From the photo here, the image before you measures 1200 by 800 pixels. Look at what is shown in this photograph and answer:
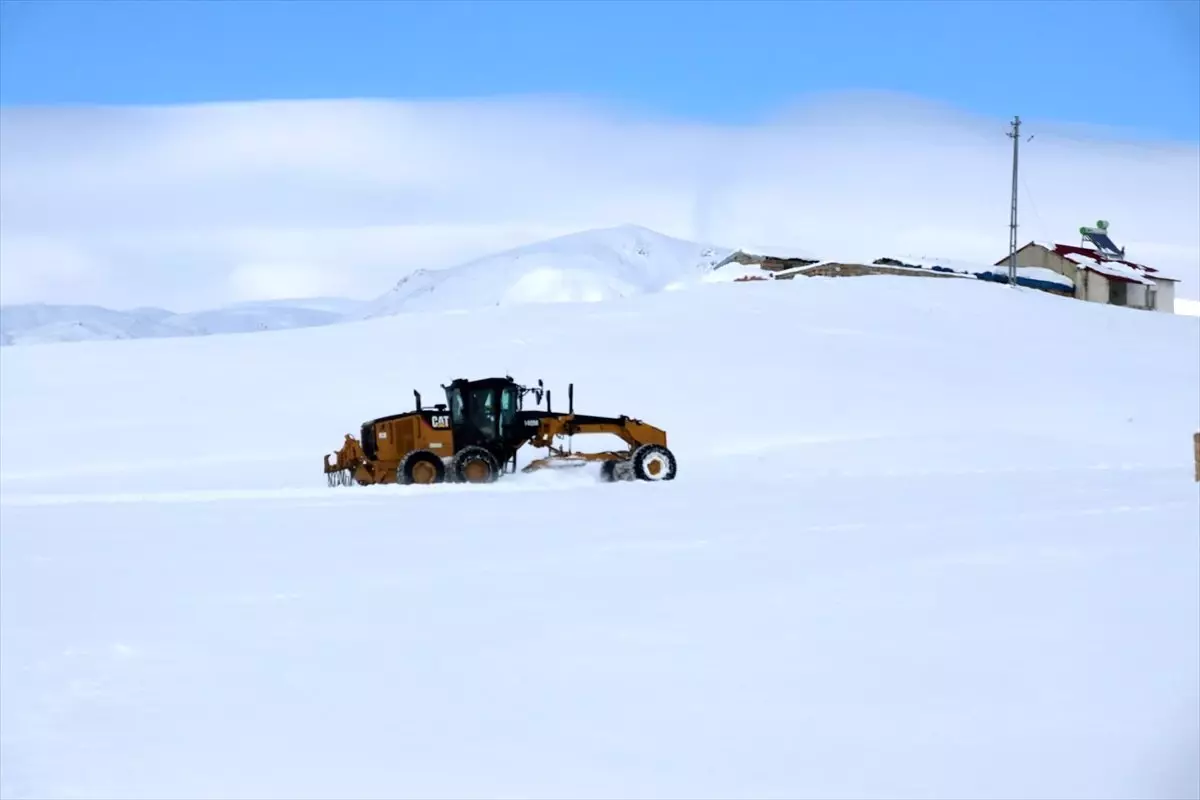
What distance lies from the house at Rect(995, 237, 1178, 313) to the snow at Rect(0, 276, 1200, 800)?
4406 cm

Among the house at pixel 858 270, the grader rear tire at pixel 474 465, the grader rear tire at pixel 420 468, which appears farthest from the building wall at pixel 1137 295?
the grader rear tire at pixel 420 468

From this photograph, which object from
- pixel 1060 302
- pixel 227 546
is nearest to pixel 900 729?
pixel 227 546

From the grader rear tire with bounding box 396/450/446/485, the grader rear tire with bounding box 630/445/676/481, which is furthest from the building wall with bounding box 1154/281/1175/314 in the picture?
the grader rear tire with bounding box 396/450/446/485

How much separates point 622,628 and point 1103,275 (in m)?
63.3

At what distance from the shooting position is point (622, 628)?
1038cm

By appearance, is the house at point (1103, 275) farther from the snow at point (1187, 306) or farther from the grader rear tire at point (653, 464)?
the grader rear tire at point (653, 464)

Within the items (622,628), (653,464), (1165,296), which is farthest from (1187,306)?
(622,628)

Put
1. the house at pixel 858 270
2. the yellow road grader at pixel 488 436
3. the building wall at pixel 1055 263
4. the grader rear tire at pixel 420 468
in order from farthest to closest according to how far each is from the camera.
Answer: the building wall at pixel 1055 263 → the house at pixel 858 270 → the yellow road grader at pixel 488 436 → the grader rear tire at pixel 420 468

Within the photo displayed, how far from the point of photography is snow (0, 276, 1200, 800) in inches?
304

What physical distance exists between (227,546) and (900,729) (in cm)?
838

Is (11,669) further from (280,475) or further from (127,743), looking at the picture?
(280,475)

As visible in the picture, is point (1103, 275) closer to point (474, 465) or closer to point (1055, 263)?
point (1055, 263)

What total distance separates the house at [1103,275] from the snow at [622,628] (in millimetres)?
44057

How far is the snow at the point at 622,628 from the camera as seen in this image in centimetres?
772
